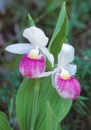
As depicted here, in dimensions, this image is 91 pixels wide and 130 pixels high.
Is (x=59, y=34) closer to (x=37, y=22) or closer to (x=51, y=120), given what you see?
(x=51, y=120)

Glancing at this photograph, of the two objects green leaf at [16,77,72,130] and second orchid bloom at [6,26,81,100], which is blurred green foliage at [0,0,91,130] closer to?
green leaf at [16,77,72,130]

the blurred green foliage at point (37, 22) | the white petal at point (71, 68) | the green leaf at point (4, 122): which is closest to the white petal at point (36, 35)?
the white petal at point (71, 68)

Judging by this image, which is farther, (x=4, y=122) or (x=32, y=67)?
(x=4, y=122)

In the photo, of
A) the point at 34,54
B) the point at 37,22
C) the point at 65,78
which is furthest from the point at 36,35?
the point at 37,22

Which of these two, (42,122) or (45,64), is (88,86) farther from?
(45,64)

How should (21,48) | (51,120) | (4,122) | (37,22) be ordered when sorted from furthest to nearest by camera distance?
(37,22) < (4,122) < (21,48) < (51,120)

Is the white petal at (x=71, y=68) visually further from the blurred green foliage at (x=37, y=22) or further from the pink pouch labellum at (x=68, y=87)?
the blurred green foliage at (x=37, y=22)

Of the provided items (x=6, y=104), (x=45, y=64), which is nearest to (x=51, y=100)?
(x=45, y=64)
